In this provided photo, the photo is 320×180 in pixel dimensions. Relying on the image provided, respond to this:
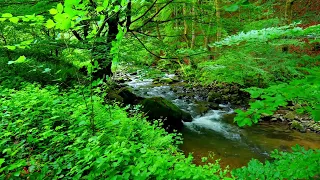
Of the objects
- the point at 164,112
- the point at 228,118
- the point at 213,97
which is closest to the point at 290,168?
the point at 164,112

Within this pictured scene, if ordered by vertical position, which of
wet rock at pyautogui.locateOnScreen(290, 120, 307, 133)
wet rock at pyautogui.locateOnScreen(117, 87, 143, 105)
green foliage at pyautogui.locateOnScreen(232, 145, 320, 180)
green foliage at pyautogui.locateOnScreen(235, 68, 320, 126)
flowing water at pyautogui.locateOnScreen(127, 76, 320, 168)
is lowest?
flowing water at pyautogui.locateOnScreen(127, 76, 320, 168)

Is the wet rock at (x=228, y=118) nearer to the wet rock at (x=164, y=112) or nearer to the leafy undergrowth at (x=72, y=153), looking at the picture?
the wet rock at (x=164, y=112)

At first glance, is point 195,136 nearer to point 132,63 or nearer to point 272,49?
point 132,63

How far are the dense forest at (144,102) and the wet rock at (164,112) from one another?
0.05 meters

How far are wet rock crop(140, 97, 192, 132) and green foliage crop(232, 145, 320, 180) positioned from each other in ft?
17.2

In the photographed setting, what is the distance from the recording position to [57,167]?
203 centimetres

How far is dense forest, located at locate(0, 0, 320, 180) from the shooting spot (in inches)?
77.0

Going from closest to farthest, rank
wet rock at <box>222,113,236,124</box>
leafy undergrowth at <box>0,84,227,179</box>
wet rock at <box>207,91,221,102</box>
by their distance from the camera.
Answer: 1. leafy undergrowth at <box>0,84,227,179</box>
2. wet rock at <box>222,113,236,124</box>
3. wet rock at <box>207,91,221,102</box>

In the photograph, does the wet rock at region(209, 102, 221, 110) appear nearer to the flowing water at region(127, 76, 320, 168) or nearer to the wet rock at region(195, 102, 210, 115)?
the wet rock at region(195, 102, 210, 115)

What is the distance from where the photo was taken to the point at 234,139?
7402 mm

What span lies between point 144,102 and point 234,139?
3.34m

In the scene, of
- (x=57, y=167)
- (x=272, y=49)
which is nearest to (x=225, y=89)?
(x=272, y=49)

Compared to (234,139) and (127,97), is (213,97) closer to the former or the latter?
(234,139)

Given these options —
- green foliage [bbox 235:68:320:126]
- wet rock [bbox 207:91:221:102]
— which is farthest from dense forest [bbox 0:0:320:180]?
wet rock [bbox 207:91:221:102]
